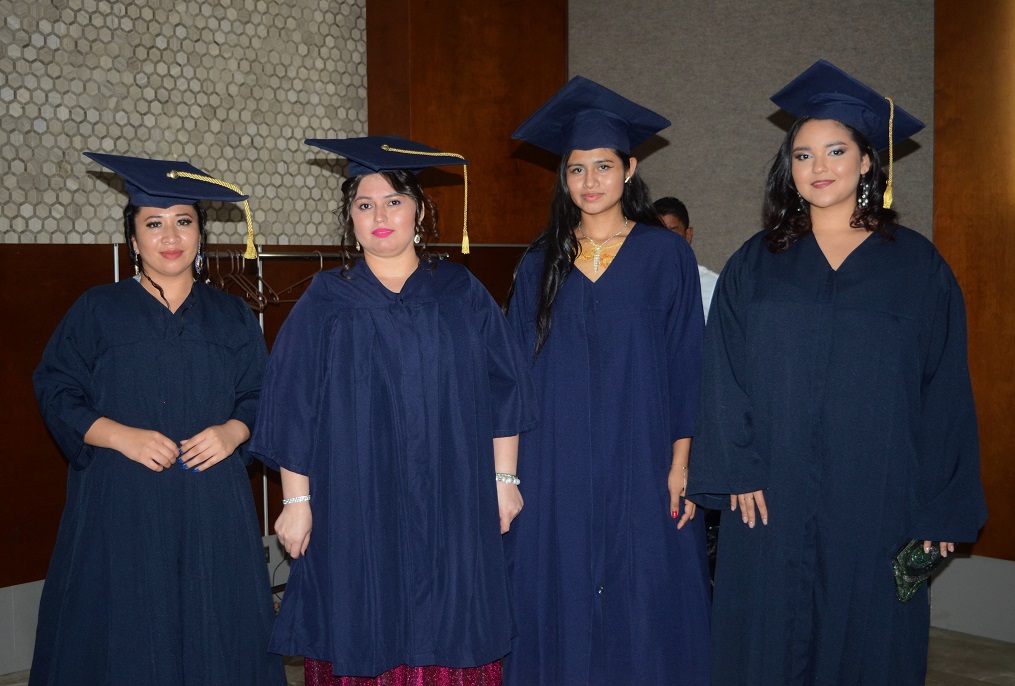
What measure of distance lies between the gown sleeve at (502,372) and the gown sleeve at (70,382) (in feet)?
3.71

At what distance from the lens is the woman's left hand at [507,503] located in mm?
2676

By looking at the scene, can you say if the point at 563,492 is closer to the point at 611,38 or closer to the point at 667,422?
the point at 667,422

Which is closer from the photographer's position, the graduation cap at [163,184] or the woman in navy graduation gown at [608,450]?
the graduation cap at [163,184]

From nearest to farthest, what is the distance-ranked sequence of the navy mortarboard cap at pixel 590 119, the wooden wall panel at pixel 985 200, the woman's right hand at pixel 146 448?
1. the woman's right hand at pixel 146 448
2. the navy mortarboard cap at pixel 590 119
3. the wooden wall panel at pixel 985 200

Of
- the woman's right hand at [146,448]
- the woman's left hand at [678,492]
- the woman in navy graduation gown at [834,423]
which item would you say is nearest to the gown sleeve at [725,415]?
the woman in navy graduation gown at [834,423]

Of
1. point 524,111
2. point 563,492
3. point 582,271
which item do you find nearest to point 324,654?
point 563,492

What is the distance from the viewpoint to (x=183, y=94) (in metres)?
4.19

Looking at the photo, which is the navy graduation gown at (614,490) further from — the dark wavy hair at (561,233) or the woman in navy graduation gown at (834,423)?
the woman in navy graduation gown at (834,423)

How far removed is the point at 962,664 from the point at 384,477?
275 centimetres

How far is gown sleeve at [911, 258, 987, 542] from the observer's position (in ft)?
7.91

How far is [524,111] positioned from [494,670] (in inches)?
132

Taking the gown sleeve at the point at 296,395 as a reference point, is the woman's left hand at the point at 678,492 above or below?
below

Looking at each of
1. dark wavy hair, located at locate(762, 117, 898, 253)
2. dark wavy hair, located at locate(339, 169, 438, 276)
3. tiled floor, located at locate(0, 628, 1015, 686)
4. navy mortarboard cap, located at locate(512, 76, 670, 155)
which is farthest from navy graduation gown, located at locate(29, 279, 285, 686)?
dark wavy hair, located at locate(762, 117, 898, 253)

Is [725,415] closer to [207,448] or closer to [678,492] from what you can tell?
[678,492]
